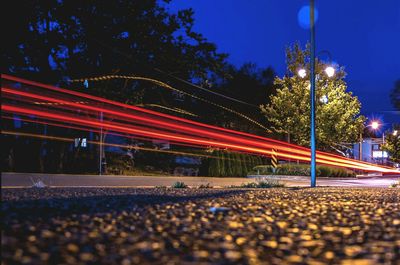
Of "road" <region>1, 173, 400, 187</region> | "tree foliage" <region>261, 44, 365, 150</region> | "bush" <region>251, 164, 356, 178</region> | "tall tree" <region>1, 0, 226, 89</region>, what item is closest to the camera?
"road" <region>1, 173, 400, 187</region>

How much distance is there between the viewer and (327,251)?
3426mm

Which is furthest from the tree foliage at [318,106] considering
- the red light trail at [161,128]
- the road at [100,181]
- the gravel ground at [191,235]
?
the gravel ground at [191,235]

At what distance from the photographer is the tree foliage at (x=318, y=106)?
122 feet

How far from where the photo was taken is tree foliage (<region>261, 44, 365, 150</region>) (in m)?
37.2

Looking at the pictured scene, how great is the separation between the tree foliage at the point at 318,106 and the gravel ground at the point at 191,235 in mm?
32634

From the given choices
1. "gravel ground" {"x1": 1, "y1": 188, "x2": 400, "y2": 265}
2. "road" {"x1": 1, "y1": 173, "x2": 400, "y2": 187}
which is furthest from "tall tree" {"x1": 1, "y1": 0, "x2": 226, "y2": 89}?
"gravel ground" {"x1": 1, "y1": 188, "x2": 400, "y2": 265}

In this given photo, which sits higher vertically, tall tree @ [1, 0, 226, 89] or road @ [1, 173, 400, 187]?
tall tree @ [1, 0, 226, 89]

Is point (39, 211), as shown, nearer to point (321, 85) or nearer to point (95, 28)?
point (95, 28)

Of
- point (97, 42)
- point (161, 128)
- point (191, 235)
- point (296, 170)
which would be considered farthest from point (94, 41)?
point (191, 235)

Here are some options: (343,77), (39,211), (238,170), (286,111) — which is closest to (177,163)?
(238,170)

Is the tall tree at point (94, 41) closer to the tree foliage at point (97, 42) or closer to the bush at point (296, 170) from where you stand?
the tree foliage at point (97, 42)

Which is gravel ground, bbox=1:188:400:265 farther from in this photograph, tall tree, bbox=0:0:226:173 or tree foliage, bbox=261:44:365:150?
tree foliage, bbox=261:44:365:150

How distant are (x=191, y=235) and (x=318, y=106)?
35.4m

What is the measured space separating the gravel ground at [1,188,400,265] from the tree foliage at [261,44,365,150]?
32.6 m
